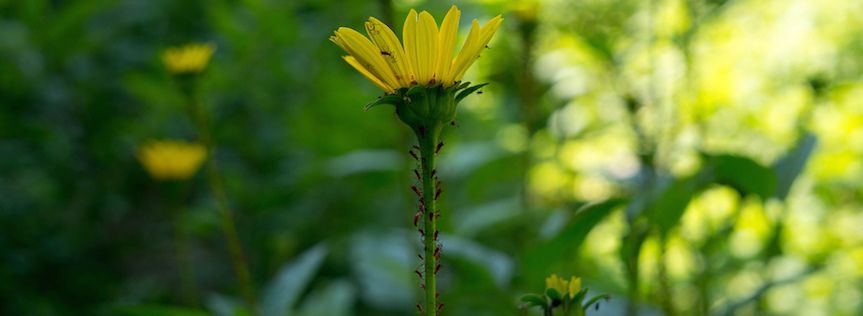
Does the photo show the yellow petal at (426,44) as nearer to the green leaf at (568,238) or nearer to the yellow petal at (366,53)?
the yellow petal at (366,53)

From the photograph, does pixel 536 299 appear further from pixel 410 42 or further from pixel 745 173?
pixel 745 173

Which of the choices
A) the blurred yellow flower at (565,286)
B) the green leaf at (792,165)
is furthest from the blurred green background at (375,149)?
the blurred yellow flower at (565,286)

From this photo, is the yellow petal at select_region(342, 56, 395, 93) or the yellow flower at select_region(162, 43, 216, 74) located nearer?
the yellow petal at select_region(342, 56, 395, 93)

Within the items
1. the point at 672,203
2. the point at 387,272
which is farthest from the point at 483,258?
the point at 672,203

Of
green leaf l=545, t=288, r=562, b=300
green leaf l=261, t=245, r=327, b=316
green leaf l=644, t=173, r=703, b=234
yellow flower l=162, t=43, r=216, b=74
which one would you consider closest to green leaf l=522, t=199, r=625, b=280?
green leaf l=644, t=173, r=703, b=234

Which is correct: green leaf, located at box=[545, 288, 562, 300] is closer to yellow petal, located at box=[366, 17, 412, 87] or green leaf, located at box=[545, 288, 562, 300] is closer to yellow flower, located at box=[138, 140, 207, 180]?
yellow petal, located at box=[366, 17, 412, 87]

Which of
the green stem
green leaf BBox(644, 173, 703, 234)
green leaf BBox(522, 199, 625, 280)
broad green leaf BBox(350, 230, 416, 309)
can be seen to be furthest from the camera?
broad green leaf BBox(350, 230, 416, 309)
